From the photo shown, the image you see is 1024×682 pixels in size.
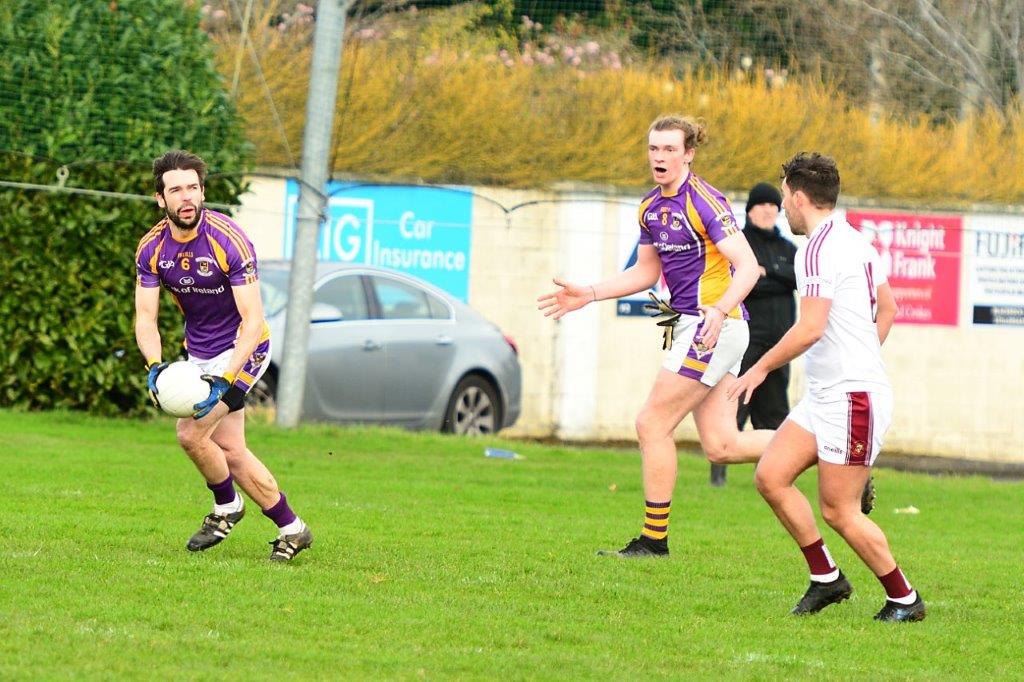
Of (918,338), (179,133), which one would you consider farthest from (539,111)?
(179,133)

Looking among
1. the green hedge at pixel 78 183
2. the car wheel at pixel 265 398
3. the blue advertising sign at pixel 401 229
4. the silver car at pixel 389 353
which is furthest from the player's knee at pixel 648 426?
the blue advertising sign at pixel 401 229

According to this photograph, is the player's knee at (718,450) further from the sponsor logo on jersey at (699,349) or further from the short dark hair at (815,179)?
the short dark hair at (815,179)

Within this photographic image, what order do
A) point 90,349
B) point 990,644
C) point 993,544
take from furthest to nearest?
point 90,349
point 993,544
point 990,644

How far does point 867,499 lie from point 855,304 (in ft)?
3.55

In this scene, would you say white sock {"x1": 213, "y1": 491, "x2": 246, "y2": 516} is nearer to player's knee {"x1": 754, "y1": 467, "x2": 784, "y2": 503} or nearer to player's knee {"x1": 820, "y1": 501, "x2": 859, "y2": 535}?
player's knee {"x1": 754, "y1": 467, "x2": 784, "y2": 503}

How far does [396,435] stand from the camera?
52.1 feet

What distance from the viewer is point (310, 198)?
53.3ft

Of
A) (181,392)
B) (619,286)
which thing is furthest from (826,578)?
(181,392)

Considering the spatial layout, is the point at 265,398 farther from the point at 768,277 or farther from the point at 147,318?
the point at 147,318

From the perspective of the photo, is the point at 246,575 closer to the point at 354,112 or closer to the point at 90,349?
the point at 90,349

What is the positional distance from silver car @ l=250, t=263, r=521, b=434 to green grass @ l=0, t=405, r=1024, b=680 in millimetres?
3017

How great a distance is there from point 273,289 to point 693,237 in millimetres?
8000

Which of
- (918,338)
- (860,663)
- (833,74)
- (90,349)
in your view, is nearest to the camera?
(860,663)

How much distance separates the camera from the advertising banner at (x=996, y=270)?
2006 cm
